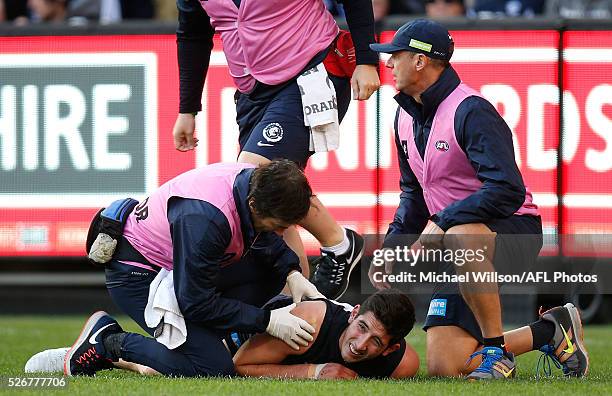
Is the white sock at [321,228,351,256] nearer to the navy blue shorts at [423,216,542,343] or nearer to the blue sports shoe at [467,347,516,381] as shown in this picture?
the navy blue shorts at [423,216,542,343]

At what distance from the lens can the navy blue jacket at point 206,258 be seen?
5.38 metres

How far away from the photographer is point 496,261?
5.98 metres

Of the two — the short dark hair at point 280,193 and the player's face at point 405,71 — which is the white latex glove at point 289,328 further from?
the player's face at point 405,71

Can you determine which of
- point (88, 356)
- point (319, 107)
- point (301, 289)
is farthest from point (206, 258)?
point (319, 107)

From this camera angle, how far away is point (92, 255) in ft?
19.5

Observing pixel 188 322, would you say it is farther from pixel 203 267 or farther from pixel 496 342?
pixel 496 342

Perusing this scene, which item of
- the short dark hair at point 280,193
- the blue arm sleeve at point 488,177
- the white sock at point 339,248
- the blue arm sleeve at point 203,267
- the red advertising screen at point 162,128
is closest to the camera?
the short dark hair at point 280,193

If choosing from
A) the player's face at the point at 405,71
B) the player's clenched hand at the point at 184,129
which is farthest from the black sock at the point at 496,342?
the player's clenched hand at the point at 184,129

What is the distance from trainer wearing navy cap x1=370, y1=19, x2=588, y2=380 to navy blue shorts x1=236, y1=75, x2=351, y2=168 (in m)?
0.38

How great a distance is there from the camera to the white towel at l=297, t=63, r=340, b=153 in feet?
20.0

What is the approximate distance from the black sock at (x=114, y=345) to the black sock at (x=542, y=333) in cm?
186

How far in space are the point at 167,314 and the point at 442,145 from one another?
1.46 m

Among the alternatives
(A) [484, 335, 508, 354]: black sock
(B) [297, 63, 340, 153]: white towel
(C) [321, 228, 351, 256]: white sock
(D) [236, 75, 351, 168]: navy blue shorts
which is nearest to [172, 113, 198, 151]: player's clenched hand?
(D) [236, 75, 351, 168]: navy blue shorts

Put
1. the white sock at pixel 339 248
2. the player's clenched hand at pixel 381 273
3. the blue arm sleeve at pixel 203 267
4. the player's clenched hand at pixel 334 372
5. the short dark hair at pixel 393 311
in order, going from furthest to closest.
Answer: the player's clenched hand at pixel 381 273 → the white sock at pixel 339 248 → the player's clenched hand at pixel 334 372 → the short dark hair at pixel 393 311 → the blue arm sleeve at pixel 203 267
